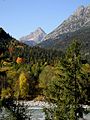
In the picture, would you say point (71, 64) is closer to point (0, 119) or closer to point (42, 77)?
point (0, 119)

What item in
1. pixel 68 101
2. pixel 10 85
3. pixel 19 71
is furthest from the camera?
pixel 19 71

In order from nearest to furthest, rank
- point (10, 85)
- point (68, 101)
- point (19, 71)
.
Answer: point (68, 101) → point (10, 85) → point (19, 71)

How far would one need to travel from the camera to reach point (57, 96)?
31.0 m

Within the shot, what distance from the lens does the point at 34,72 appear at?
160 m

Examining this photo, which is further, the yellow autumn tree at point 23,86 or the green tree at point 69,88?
the yellow autumn tree at point 23,86

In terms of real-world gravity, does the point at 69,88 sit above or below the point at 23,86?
above

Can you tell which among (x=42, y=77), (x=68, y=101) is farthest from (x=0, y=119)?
(x=42, y=77)

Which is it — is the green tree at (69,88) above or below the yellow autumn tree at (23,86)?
above

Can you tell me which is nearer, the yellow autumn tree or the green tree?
the green tree

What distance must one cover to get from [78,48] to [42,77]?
12272 cm

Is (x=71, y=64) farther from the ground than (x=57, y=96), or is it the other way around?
(x=71, y=64)

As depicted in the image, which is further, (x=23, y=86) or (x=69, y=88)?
(x=23, y=86)

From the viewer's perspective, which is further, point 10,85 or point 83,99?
point 10,85

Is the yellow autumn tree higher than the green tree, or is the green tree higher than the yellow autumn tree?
the green tree
